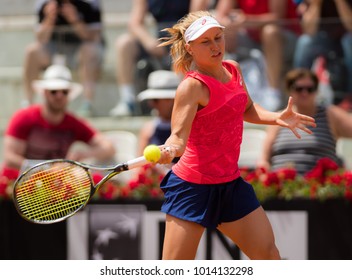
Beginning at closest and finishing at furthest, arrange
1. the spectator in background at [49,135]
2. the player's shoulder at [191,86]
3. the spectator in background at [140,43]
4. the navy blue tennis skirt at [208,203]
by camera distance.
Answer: the player's shoulder at [191,86] → the navy blue tennis skirt at [208,203] → the spectator in background at [49,135] → the spectator in background at [140,43]

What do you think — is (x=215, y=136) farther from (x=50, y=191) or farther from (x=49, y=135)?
(x=49, y=135)

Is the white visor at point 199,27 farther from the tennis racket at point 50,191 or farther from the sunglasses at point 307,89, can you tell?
the sunglasses at point 307,89

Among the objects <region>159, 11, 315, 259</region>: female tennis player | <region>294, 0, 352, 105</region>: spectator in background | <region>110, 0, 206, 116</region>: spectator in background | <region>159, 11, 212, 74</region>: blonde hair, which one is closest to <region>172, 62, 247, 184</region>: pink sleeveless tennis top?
<region>159, 11, 315, 259</region>: female tennis player

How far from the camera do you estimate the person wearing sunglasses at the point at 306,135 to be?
7.32m

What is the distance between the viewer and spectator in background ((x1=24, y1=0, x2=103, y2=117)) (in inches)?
339

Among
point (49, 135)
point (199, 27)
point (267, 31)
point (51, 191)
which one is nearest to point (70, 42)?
point (49, 135)

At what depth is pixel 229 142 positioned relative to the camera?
16.6ft

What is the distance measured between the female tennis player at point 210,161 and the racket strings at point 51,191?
1.52 feet

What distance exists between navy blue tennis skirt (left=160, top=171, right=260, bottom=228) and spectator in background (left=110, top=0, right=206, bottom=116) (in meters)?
3.29

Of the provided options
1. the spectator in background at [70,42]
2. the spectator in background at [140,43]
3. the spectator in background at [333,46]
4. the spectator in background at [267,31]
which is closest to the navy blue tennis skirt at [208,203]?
the spectator in background at [267,31]

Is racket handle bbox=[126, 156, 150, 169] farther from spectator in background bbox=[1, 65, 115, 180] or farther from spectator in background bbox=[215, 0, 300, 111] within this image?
spectator in background bbox=[215, 0, 300, 111]

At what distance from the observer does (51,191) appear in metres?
5.20
